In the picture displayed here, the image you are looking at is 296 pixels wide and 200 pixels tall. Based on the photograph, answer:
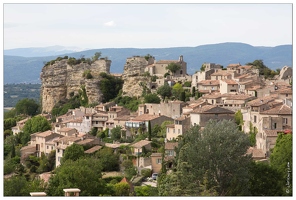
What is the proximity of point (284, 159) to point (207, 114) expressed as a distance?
9.78 metres

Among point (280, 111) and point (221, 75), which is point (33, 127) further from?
point (280, 111)

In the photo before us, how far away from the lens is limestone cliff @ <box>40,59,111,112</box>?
194 ft

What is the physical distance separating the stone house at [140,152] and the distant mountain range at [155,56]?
55827 millimetres

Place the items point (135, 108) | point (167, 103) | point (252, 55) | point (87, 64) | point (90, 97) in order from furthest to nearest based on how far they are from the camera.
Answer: point (252, 55) → point (87, 64) → point (90, 97) → point (135, 108) → point (167, 103)

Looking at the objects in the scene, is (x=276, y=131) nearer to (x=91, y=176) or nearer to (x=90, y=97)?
(x=91, y=176)

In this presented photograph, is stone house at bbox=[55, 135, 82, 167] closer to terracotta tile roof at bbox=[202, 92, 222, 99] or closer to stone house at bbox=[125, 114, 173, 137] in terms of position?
stone house at bbox=[125, 114, 173, 137]

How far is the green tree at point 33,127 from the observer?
46.9 metres

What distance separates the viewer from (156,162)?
115ft

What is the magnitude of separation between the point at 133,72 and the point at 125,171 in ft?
68.3

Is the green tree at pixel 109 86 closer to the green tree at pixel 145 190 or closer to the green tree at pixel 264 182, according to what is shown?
the green tree at pixel 145 190

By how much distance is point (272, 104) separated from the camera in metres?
35.6

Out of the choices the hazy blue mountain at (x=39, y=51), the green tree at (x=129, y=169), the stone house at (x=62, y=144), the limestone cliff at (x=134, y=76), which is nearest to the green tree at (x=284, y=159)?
the green tree at (x=129, y=169)

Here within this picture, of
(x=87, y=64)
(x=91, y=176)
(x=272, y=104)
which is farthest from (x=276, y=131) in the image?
(x=87, y=64)

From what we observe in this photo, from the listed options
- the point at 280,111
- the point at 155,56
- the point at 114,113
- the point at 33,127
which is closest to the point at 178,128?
the point at 280,111
